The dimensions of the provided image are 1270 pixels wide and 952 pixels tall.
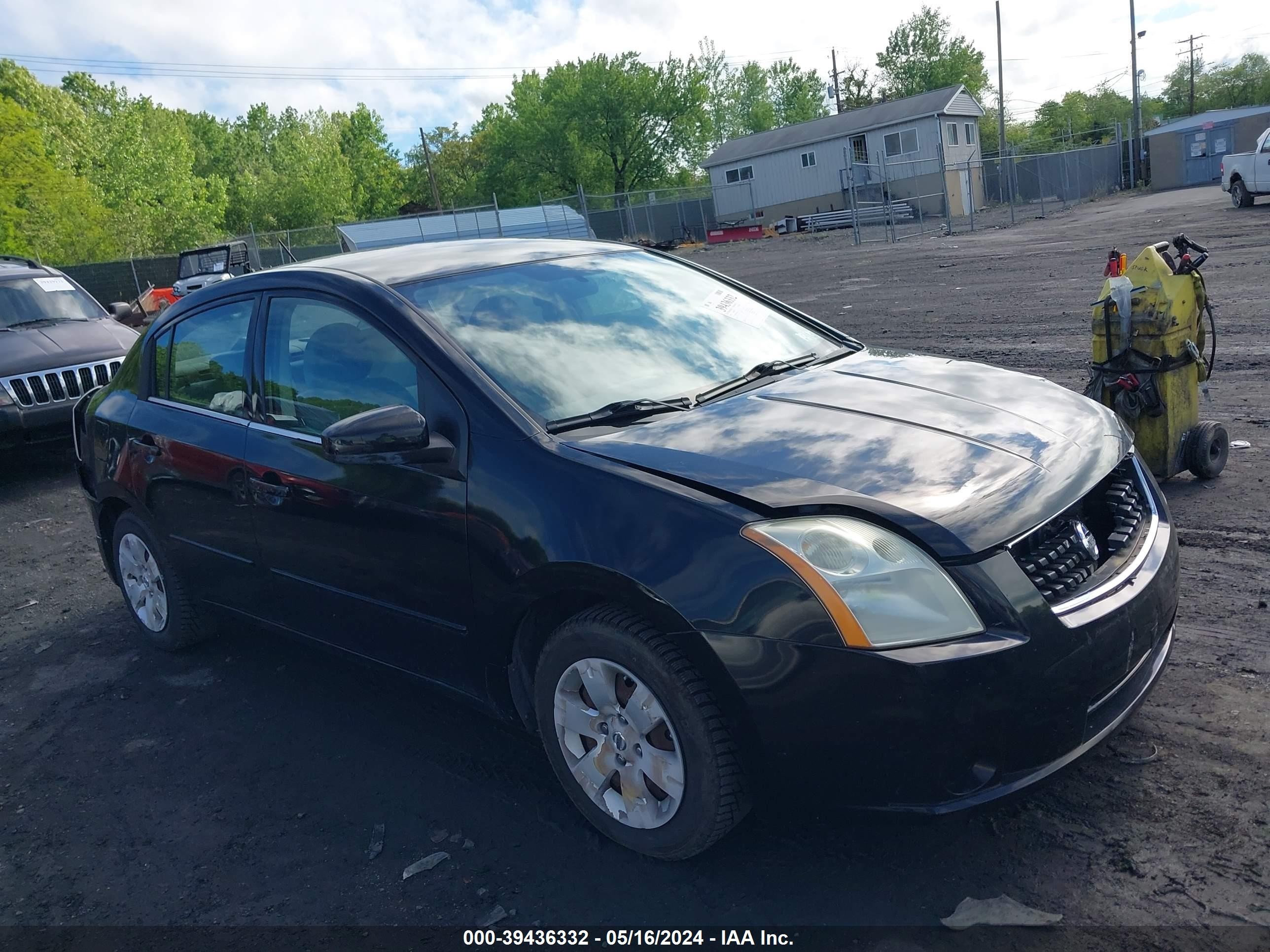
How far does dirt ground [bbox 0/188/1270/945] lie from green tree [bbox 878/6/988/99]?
91.0 metres

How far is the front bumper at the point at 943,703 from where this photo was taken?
245cm

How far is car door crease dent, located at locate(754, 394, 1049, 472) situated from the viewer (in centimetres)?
300

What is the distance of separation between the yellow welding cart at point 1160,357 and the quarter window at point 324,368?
4018 millimetres

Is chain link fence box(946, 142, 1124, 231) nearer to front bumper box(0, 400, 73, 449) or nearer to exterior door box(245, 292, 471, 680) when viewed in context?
front bumper box(0, 400, 73, 449)

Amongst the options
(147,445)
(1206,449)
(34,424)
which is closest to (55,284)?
(34,424)

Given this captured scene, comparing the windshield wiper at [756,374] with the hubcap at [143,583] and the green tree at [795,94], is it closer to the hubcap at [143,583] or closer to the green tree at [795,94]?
the hubcap at [143,583]

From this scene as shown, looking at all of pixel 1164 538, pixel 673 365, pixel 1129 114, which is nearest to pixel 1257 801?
pixel 1164 538

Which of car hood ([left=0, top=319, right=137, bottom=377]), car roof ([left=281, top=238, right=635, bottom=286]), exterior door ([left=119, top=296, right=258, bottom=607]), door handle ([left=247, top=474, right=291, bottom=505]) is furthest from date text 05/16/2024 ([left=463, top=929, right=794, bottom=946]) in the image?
car hood ([left=0, top=319, right=137, bottom=377])

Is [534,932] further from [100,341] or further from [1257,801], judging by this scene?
[100,341]

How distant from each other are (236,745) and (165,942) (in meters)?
1.23

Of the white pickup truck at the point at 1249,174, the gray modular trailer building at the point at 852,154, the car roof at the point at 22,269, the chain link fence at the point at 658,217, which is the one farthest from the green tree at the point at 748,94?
the car roof at the point at 22,269

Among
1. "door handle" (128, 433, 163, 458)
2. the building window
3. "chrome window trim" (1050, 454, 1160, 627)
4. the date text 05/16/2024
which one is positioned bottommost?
the date text 05/16/2024

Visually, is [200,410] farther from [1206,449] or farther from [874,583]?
[1206,449]

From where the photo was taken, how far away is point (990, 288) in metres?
15.1
